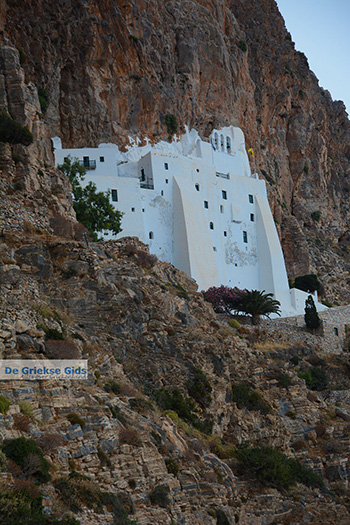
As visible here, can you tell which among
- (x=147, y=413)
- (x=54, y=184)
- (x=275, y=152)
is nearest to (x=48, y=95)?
(x=54, y=184)

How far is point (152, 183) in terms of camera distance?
48.6 metres

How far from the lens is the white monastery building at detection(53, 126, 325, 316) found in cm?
4706

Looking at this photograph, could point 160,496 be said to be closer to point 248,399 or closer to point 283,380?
point 248,399

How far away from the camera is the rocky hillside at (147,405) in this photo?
15.4m

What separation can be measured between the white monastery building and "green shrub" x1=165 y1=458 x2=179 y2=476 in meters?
24.8

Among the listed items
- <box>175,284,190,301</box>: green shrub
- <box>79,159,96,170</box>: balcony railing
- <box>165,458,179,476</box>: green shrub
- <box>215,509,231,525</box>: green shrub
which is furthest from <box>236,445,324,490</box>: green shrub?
<box>79,159,96,170</box>: balcony railing

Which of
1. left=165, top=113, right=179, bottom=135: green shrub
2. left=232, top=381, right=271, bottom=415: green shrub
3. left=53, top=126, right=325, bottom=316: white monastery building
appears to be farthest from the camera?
left=165, top=113, right=179, bottom=135: green shrub

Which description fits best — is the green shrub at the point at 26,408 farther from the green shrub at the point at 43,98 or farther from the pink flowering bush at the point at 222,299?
the green shrub at the point at 43,98

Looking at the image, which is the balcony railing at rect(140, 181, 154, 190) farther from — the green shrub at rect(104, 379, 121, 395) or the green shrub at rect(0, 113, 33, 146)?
the green shrub at rect(104, 379, 121, 395)

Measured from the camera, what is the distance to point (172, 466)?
18.0 meters

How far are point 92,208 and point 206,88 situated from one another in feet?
76.2

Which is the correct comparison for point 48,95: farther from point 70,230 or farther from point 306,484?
point 306,484

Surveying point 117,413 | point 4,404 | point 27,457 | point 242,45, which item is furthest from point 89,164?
point 27,457

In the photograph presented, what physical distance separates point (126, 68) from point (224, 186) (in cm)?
1214
